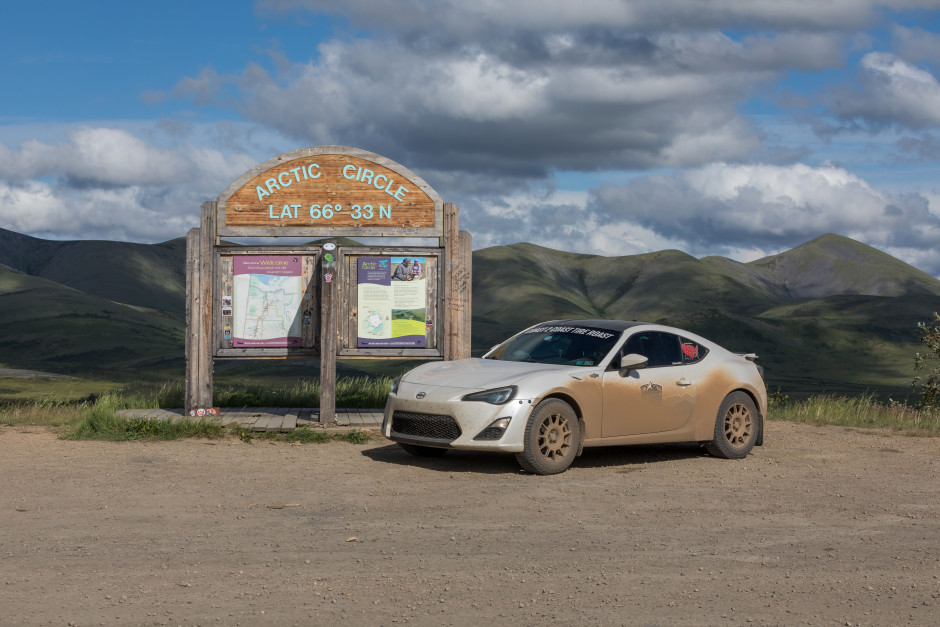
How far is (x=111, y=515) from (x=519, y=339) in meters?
5.24

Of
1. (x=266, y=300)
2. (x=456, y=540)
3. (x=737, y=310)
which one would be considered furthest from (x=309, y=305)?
(x=737, y=310)

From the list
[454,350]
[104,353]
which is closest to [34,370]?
[104,353]

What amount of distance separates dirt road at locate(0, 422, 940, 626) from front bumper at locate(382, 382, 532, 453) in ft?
1.15

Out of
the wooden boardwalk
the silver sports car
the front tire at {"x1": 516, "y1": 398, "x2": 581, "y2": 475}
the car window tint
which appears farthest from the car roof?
the wooden boardwalk

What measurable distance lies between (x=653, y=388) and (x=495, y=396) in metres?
1.99

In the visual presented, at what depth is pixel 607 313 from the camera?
16238cm

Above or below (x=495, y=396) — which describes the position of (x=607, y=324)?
above

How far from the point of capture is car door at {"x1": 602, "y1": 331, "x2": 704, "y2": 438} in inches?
397

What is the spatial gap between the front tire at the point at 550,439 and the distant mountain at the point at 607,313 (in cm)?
4509

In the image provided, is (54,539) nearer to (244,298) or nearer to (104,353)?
(244,298)

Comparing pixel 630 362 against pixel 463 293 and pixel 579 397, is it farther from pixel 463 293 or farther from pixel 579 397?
pixel 463 293

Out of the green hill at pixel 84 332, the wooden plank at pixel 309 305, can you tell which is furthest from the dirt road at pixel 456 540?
the green hill at pixel 84 332

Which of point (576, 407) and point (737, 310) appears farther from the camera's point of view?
point (737, 310)

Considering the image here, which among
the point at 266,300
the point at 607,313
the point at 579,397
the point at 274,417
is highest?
the point at 607,313
